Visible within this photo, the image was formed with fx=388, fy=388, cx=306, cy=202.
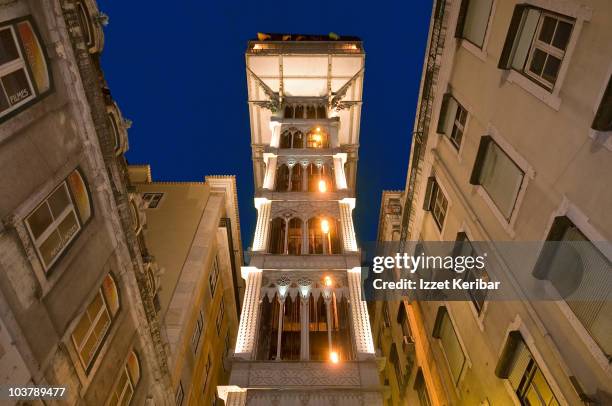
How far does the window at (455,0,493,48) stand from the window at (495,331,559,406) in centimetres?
865

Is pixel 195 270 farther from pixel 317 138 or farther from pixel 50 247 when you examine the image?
pixel 50 247

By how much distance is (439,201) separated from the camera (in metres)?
15.6

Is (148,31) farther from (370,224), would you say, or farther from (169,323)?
(169,323)

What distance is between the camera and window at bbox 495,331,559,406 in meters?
8.67

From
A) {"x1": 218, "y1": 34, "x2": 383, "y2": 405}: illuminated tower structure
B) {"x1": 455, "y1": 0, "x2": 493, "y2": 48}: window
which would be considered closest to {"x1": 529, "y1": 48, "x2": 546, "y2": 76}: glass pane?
{"x1": 455, "y1": 0, "x2": 493, "y2": 48}: window

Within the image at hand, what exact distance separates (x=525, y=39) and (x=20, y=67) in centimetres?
1083

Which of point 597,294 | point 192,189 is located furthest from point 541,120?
point 192,189

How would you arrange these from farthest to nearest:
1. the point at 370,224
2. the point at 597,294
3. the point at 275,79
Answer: the point at 370,224 → the point at 275,79 → the point at 597,294

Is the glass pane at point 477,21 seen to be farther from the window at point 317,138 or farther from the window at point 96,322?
the window at point 317,138

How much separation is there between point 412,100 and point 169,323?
10777 cm

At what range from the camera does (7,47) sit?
6371mm

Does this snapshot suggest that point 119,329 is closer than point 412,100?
Yes

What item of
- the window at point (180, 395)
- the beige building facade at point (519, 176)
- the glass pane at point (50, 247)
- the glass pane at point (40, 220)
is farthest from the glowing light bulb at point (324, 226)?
the glass pane at point (40, 220)

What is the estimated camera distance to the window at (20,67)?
627 cm
